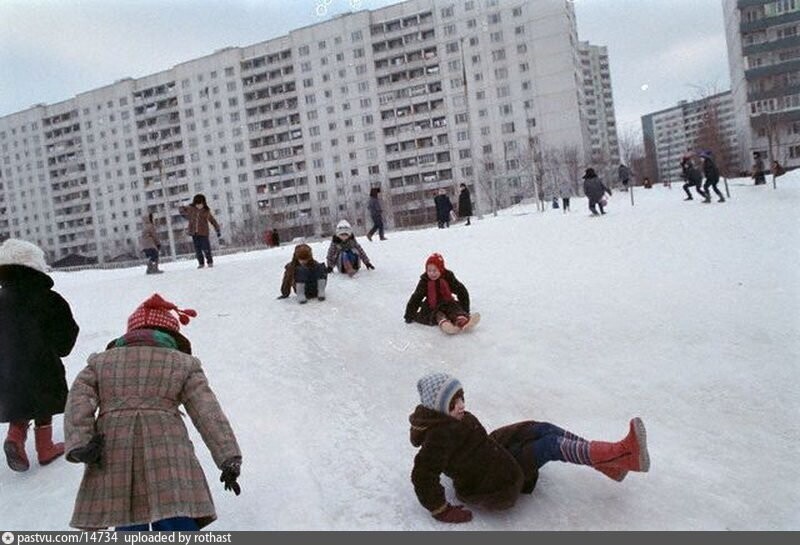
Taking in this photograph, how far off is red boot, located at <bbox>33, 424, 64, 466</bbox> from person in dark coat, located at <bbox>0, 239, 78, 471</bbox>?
0.02 meters

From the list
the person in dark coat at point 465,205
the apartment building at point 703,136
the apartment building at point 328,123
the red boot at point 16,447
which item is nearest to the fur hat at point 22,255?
the red boot at point 16,447

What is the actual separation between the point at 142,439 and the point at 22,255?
2.63 metres

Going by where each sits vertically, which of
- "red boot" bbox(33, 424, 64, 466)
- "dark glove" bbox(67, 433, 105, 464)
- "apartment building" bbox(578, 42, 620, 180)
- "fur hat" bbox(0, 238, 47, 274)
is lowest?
"red boot" bbox(33, 424, 64, 466)

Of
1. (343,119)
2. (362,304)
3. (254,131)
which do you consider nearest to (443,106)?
(343,119)

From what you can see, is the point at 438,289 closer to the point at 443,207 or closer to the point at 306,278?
the point at 306,278

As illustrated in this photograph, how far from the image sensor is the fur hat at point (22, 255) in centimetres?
479

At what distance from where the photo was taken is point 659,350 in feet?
23.1

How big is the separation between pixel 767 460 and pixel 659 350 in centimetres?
259

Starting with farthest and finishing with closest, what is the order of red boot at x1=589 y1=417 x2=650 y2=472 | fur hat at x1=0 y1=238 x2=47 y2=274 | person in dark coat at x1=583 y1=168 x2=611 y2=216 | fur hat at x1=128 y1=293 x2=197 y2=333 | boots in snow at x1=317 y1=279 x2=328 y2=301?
person in dark coat at x1=583 y1=168 x2=611 y2=216 → boots in snow at x1=317 y1=279 x2=328 y2=301 → fur hat at x1=0 y1=238 x2=47 y2=274 → red boot at x1=589 y1=417 x2=650 y2=472 → fur hat at x1=128 y1=293 x2=197 y2=333

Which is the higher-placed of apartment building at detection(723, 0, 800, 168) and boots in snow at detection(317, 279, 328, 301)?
apartment building at detection(723, 0, 800, 168)

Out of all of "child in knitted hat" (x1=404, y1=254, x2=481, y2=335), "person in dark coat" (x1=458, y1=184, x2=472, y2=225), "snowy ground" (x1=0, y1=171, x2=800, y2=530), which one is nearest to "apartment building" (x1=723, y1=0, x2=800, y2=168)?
"person in dark coat" (x1=458, y1=184, x2=472, y2=225)

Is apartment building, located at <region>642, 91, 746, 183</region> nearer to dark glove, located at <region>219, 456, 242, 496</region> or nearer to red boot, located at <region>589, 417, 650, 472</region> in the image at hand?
red boot, located at <region>589, 417, 650, 472</region>

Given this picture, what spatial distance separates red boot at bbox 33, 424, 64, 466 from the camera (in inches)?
199

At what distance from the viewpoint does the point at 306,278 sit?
10258 mm
